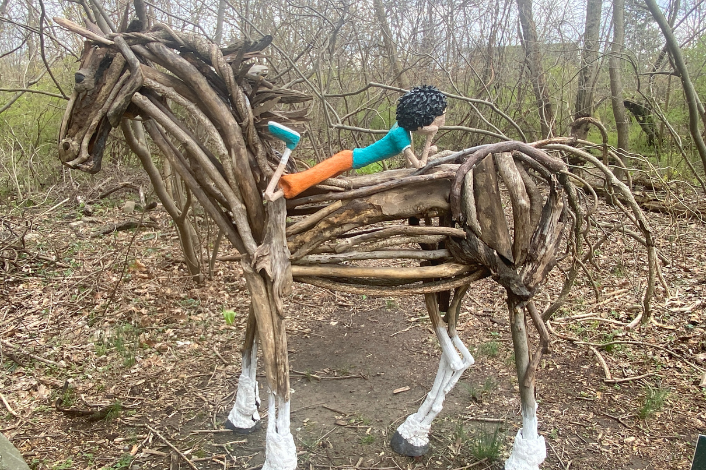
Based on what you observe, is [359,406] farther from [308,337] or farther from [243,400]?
[308,337]

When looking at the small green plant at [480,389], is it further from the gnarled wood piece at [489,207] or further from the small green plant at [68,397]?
the small green plant at [68,397]

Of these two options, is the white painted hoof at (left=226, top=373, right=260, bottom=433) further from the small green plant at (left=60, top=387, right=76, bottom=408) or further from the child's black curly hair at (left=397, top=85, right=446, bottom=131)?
the child's black curly hair at (left=397, top=85, right=446, bottom=131)

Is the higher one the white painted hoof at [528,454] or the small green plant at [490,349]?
the white painted hoof at [528,454]

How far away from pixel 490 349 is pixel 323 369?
138 cm

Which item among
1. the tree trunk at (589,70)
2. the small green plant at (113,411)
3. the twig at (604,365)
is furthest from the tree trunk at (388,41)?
the small green plant at (113,411)

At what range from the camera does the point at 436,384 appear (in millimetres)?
2881

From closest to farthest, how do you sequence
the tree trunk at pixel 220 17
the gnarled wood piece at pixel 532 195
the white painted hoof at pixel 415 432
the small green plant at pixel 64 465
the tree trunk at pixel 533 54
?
the gnarled wood piece at pixel 532 195, the small green plant at pixel 64 465, the white painted hoof at pixel 415 432, the tree trunk at pixel 220 17, the tree trunk at pixel 533 54

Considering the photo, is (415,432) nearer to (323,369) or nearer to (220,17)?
(323,369)

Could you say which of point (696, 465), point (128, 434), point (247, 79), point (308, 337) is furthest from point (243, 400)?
point (696, 465)

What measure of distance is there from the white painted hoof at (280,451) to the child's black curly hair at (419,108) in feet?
5.04

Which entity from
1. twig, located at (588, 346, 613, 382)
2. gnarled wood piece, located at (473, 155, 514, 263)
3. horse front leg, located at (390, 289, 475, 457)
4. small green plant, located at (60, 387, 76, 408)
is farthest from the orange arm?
twig, located at (588, 346, 613, 382)

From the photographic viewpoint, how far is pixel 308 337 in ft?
15.1

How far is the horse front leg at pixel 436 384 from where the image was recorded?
2.81 metres

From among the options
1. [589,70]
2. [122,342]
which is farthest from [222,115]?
[589,70]
